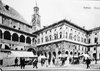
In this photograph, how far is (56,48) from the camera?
6539 millimetres

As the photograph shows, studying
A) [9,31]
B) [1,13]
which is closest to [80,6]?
[9,31]

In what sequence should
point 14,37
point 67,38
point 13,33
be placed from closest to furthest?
point 13,33
point 67,38
point 14,37

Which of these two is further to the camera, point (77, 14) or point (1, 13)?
point (1, 13)

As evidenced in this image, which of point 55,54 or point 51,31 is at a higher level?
point 51,31

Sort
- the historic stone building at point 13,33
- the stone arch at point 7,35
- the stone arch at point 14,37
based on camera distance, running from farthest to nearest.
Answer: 1. the stone arch at point 14,37
2. the stone arch at point 7,35
3. the historic stone building at point 13,33

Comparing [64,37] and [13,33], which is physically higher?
[13,33]

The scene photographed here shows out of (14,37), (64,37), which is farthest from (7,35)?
(64,37)

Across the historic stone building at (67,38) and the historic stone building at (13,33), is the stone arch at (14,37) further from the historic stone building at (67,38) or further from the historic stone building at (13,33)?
the historic stone building at (67,38)

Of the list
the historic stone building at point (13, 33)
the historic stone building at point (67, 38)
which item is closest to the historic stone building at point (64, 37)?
the historic stone building at point (67, 38)

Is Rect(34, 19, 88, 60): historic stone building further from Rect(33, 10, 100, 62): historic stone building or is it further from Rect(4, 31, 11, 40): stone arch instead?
Rect(4, 31, 11, 40): stone arch

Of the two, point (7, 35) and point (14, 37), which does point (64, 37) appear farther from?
point (7, 35)

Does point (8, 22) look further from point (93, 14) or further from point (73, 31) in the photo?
point (93, 14)

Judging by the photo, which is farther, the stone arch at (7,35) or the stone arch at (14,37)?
the stone arch at (14,37)

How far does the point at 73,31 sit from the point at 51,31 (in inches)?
32.7
